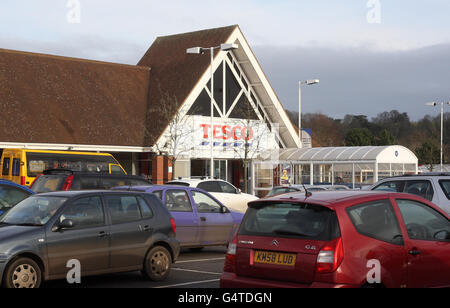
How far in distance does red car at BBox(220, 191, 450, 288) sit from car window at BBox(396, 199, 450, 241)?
0.05 ft

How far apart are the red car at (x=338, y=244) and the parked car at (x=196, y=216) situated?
7.15 metres

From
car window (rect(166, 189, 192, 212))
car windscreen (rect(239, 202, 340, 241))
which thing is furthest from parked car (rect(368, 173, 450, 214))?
car windscreen (rect(239, 202, 340, 241))

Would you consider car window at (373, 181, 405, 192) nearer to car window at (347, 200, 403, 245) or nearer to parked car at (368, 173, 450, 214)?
parked car at (368, 173, 450, 214)

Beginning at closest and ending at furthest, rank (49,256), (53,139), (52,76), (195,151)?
(49,256), (53,139), (52,76), (195,151)

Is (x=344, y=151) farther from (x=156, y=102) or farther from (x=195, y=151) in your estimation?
(x=156, y=102)

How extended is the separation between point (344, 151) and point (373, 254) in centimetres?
3398

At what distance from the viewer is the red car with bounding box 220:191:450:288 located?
288 inches

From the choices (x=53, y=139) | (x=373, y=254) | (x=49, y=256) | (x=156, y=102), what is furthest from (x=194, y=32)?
(x=373, y=254)

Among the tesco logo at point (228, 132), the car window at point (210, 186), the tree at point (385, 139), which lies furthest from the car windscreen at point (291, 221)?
the tree at point (385, 139)

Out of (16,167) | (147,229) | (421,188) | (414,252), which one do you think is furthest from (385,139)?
(414,252)

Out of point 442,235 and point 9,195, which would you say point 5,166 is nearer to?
point 9,195

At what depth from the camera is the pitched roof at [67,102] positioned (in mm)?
33438

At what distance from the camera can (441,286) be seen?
27.0 ft
